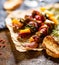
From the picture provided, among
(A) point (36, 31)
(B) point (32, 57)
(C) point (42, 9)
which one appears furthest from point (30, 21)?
(B) point (32, 57)

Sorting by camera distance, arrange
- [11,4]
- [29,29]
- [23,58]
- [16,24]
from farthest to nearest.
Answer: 1. [11,4]
2. [16,24]
3. [29,29]
4. [23,58]

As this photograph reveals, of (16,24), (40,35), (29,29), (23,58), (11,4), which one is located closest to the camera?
(23,58)

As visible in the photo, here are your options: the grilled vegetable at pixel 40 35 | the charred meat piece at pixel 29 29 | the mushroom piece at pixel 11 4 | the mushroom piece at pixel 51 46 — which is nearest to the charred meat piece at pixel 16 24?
the charred meat piece at pixel 29 29

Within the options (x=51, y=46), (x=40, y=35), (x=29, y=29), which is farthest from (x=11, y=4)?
(x=51, y=46)

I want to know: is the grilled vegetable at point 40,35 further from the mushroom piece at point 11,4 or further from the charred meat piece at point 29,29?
Result: the mushroom piece at point 11,4

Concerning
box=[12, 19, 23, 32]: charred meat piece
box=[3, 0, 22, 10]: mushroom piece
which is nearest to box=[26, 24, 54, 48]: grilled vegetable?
box=[12, 19, 23, 32]: charred meat piece

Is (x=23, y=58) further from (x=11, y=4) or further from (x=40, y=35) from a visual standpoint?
(x=11, y=4)
